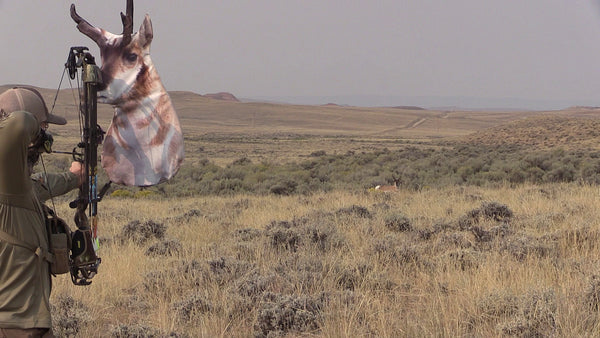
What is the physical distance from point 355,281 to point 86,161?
10.8ft

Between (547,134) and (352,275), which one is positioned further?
(547,134)

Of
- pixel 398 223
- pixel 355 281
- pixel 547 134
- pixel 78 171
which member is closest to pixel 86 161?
pixel 78 171

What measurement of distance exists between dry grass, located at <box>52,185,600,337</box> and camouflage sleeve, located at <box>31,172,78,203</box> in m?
1.55

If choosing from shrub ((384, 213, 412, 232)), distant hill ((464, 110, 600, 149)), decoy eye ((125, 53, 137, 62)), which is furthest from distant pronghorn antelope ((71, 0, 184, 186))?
distant hill ((464, 110, 600, 149))

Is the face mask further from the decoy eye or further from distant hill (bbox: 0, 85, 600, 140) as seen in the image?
distant hill (bbox: 0, 85, 600, 140)

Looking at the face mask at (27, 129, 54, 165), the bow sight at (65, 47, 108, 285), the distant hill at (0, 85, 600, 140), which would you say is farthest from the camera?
the distant hill at (0, 85, 600, 140)

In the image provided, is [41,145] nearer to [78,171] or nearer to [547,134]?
[78,171]

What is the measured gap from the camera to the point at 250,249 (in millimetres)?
6574

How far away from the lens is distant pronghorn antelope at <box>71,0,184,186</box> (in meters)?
2.94

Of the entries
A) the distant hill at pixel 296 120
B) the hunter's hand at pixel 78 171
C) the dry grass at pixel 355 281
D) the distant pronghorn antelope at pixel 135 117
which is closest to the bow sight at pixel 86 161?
the hunter's hand at pixel 78 171

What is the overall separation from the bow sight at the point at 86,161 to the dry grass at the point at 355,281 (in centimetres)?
145

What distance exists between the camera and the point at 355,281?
5180mm

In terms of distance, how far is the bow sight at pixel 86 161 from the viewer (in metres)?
2.64

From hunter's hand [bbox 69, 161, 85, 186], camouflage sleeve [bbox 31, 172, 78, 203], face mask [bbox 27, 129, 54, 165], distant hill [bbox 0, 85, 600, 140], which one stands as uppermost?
face mask [bbox 27, 129, 54, 165]
